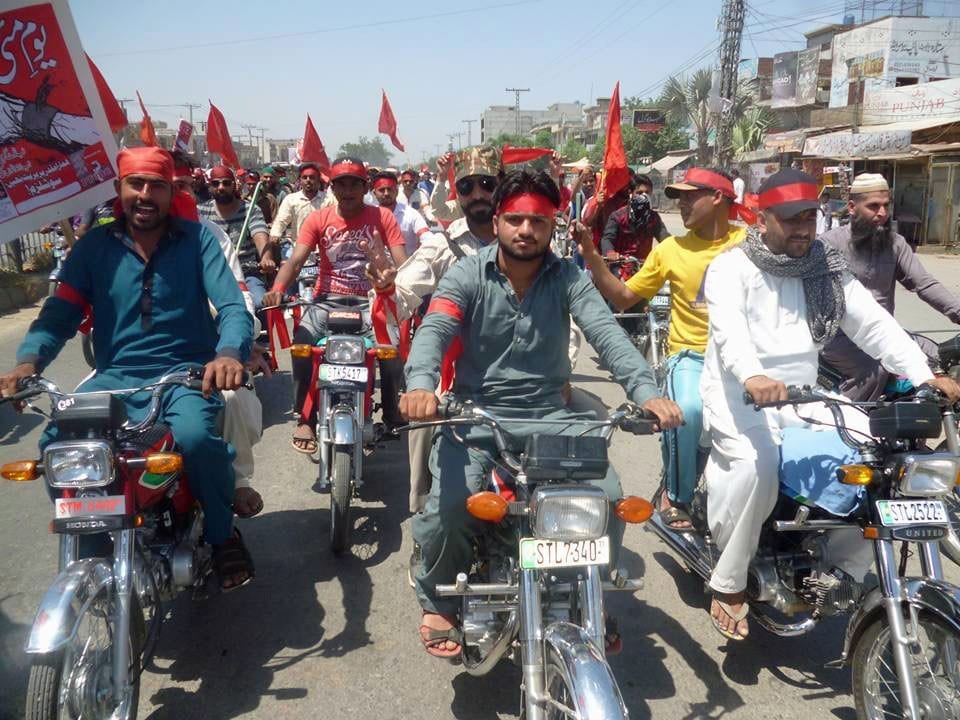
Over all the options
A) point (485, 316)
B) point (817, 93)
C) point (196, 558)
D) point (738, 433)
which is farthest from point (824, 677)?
point (817, 93)

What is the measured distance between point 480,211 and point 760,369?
2.27 metres

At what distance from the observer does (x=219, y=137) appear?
11023mm

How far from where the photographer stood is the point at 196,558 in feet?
11.0

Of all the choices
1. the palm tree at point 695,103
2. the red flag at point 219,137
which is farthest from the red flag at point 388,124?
the palm tree at point 695,103

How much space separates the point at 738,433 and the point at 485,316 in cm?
116

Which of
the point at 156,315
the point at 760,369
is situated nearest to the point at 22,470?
the point at 156,315

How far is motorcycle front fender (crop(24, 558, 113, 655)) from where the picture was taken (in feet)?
7.79

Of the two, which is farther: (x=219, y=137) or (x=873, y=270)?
(x=219, y=137)

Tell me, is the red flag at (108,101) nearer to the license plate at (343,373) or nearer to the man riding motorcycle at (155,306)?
the man riding motorcycle at (155,306)

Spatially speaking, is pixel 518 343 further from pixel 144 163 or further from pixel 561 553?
pixel 144 163

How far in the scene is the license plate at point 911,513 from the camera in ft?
9.02

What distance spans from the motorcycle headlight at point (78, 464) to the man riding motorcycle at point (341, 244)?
2.80 metres

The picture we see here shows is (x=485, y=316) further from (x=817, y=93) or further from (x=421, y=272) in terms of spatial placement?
(x=817, y=93)

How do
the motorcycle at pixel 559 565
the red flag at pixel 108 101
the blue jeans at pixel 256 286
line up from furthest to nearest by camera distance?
1. the blue jeans at pixel 256 286
2. the red flag at pixel 108 101
3. the motorcycle at pixel 559 565
